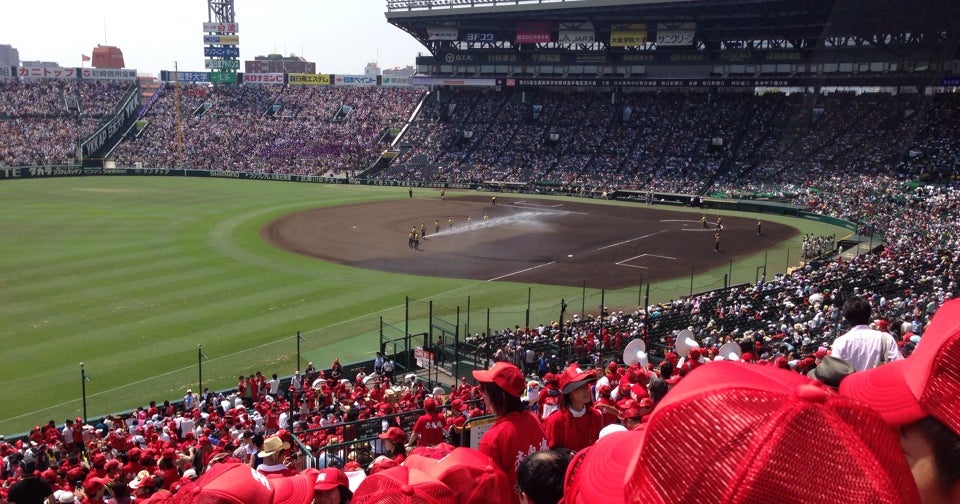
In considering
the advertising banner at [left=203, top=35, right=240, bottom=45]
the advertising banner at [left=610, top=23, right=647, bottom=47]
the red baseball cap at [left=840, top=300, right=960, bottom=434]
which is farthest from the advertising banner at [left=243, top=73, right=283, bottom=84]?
the red baseball cap at [left=840, top=300, right=960, bottom=434]

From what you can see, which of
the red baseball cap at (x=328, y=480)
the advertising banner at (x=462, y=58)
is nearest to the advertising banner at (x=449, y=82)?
the advertising banner at (x=462, y=58)

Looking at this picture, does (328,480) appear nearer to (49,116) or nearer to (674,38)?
(674,38)

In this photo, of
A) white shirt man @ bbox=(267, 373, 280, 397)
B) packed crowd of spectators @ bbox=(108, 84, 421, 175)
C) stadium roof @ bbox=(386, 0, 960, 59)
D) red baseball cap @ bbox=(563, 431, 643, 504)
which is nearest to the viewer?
red baseball cap @ bbox=(563, 431, 643, 504)

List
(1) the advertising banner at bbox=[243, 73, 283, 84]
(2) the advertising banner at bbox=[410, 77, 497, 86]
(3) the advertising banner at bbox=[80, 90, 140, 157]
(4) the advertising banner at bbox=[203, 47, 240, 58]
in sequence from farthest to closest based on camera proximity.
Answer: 1. (1) the advertising banner at bbox=[243, 73, 283, 84]
2. (4) the advertising banner at bbox=[203, 47, 240, 58]
3. (3) the advertising banner at bbox=[80, 90, 140, 157]
4. (2) the advertising banner at bbox=[410, 77, 497, 86]

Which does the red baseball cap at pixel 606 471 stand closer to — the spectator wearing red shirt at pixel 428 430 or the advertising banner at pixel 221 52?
the spectator wearing red shirt at pixel 428 430

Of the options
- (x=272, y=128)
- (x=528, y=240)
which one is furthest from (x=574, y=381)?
(x=272, y=128)

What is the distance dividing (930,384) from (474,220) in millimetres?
51418

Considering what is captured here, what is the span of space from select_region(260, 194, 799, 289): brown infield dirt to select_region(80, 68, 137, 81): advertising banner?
6490 centimetres

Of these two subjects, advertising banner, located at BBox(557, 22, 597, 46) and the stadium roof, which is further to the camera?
advertising banner, located at BBox(557, 22, 597, 46)

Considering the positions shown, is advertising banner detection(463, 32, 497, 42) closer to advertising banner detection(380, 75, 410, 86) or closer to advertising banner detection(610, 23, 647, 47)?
advertising banner detection(610, 23, 647, 47)

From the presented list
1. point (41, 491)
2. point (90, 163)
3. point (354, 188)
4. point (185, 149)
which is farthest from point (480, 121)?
point (41, 491)

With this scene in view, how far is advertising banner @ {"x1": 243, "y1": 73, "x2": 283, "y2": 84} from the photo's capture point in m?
106

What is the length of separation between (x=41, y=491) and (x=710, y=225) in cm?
5042

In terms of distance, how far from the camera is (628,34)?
76438 mm
